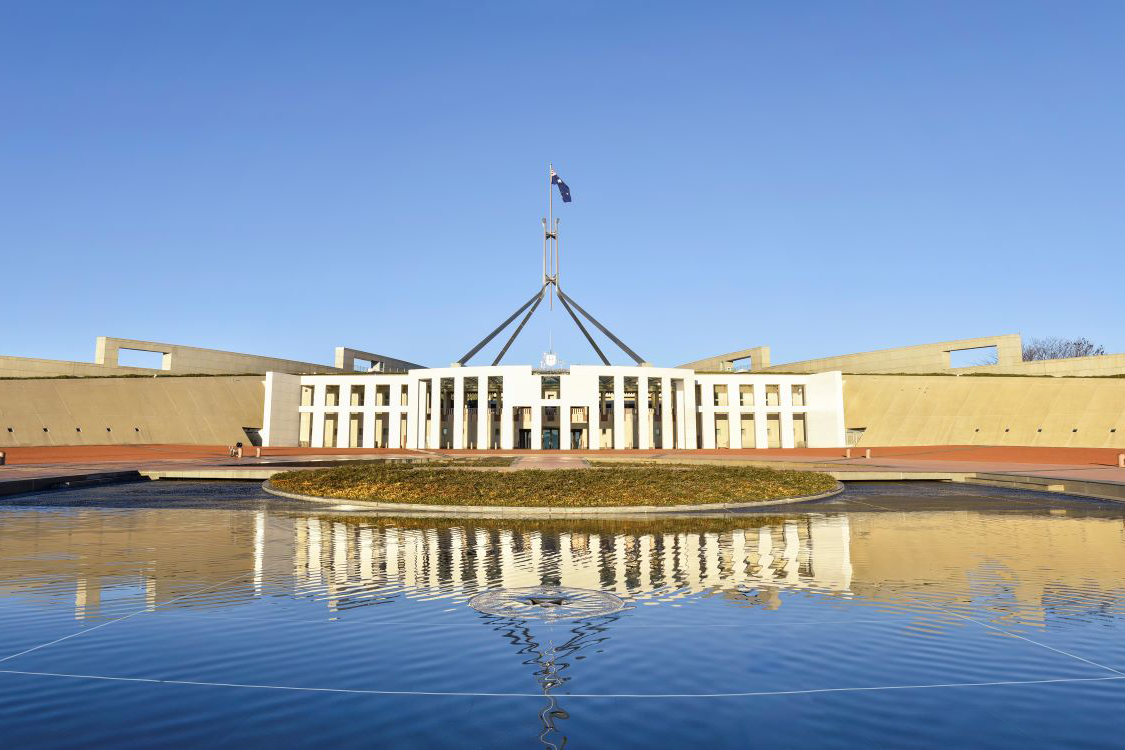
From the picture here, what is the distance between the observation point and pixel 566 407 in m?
59.0

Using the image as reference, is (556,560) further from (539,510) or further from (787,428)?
(787,428)

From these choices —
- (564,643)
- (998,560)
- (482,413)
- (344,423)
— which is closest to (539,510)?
(998,560)

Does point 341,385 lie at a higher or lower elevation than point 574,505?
higher

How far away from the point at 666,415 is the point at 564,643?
55.6m

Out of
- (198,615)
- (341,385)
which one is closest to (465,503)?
(198,615)

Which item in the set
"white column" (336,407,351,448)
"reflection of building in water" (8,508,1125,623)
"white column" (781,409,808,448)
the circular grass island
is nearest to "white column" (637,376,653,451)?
"white column" (781,409,808,448)

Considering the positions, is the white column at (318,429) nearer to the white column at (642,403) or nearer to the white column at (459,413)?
the white column at (459,413)

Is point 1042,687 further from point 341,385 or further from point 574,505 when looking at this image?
point 341,385

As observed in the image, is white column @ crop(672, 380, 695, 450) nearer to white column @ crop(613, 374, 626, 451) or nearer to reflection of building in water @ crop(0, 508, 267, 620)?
white column @ crop(613, 374, 626, 451)

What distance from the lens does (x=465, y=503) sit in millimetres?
17594

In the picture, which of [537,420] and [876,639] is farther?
[537,420]

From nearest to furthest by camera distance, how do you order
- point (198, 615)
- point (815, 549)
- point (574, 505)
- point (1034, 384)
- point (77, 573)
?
point (198, 615)
point (77, 573)
point (815, 549)
point (574, 505)
point (1034, 384)

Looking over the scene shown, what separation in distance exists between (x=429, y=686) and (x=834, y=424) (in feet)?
197

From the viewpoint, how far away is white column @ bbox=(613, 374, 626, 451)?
191 feet
